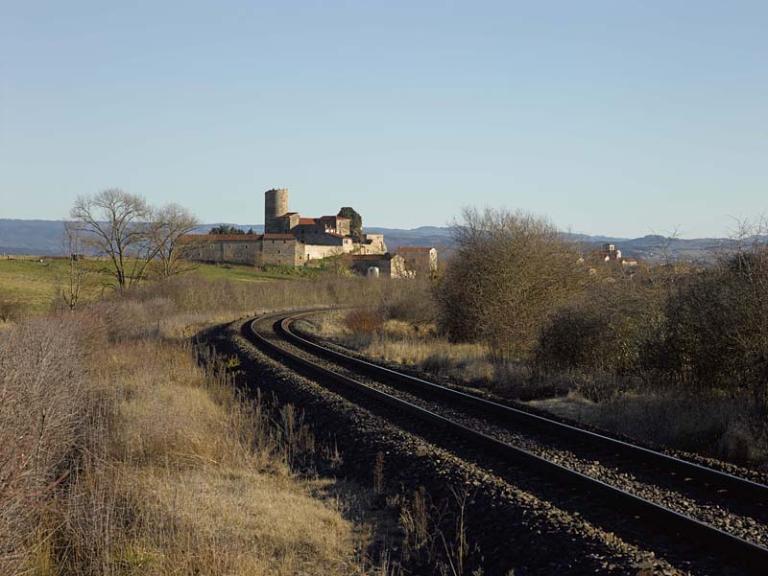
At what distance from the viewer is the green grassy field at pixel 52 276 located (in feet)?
183

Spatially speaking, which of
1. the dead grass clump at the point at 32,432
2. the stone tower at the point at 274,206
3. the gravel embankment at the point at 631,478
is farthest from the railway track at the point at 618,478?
the stone tower at the point at 274,206

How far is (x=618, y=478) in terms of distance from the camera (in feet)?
31.0

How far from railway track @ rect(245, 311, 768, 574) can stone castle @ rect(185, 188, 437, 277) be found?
70.9m

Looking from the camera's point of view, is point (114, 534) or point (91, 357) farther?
point (91, 357)

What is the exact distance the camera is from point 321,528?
28.2ft

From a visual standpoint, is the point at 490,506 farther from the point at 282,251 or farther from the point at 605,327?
the point at 282,251

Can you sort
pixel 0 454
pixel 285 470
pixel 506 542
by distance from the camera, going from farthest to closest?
pixel 285 470 < pixel 506 542 < pixel 0 454

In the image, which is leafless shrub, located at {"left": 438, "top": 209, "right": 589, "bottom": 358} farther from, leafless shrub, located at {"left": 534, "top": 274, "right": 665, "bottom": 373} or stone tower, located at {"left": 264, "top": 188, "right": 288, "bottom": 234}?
stone tower, located at {"left": 264, "top": 188, "right": 288, "bottom": 234}

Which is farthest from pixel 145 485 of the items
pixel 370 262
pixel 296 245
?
pixel 296 245

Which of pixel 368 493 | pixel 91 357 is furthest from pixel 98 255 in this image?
pixel 368 493

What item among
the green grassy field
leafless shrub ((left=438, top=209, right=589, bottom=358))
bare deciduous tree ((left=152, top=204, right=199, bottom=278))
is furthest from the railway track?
bare deciduous tree ((left=152, top=204, right=199, bottom=278))

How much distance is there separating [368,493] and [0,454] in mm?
4978

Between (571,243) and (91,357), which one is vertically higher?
(571,243)

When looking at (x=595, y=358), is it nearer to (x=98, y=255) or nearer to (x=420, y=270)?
(x=420, y=270)
